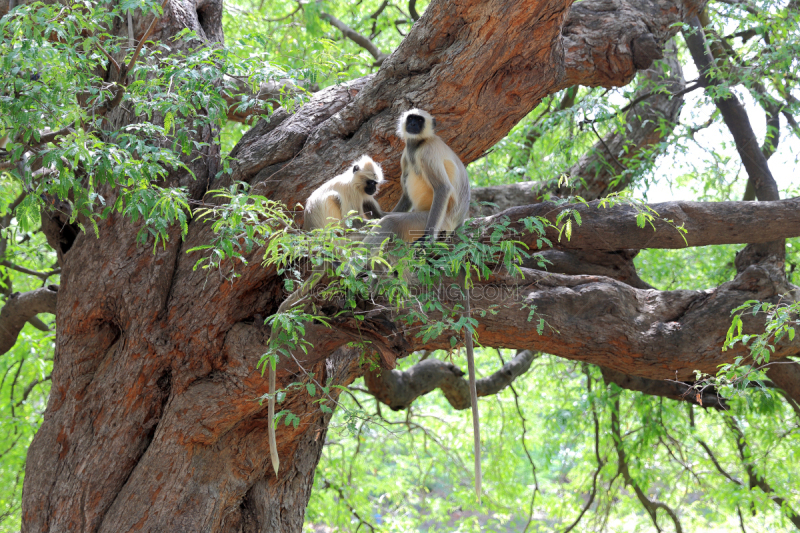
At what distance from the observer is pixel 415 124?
3418 millimetres

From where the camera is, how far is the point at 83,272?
376cm

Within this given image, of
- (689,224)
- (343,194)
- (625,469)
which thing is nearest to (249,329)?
(343,194)

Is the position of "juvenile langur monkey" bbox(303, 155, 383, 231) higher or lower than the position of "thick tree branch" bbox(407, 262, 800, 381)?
higher

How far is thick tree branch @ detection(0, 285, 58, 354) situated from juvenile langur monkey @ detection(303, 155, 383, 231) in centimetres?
238

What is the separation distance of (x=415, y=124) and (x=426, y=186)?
41 centimetres

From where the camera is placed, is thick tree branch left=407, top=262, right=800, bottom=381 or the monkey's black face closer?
the monkey's black face

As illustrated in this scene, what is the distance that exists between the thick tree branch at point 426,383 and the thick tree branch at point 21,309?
2541 mm

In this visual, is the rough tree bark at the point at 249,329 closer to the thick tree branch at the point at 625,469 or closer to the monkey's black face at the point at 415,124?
the monkey's black face at the point at 415,124

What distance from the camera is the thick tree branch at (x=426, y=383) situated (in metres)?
5.51

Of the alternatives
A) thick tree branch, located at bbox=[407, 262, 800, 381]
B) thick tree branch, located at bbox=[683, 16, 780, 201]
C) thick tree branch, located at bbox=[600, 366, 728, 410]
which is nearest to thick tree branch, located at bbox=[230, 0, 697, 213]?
thick tree branch, located at bbox=[407, 262, 800, 381]

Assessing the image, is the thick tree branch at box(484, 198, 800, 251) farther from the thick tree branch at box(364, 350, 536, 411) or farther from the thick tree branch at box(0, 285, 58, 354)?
the thick tree branch at box(0, 285, 58, 354)

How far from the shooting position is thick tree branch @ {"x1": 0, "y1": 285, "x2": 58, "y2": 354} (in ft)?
15.4

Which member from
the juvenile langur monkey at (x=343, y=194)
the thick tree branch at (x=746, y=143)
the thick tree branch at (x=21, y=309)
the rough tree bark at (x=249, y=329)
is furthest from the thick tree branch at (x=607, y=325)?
the thick tree branch at (x=21, y=309)

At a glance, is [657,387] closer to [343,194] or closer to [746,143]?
[746,143]
